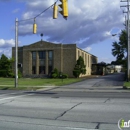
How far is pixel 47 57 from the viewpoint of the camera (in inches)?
2413

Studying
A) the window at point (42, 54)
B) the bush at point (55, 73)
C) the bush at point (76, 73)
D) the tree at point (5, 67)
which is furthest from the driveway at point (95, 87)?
the tree at point (5, 67)

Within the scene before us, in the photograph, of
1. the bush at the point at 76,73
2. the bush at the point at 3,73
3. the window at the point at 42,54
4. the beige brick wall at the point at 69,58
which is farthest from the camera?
the window at the point at 42,54

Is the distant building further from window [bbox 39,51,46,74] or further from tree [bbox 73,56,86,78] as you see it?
tree [bbox 73,56,86,78]

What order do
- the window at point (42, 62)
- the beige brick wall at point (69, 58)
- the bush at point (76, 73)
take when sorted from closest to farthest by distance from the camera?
the bush at point (76, 73)
the beige brick wall at point (69, 58)
the window at point (42, 62)

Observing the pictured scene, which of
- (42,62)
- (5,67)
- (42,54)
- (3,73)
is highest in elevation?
(42,54)

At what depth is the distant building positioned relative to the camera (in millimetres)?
59562

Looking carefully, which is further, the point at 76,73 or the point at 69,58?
the point at 69,58

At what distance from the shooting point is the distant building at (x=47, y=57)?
5956 cm

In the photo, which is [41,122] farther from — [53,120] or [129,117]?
[129,117]

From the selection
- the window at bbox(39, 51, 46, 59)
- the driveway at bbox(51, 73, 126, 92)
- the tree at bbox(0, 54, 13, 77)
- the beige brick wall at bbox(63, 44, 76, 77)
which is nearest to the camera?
the driveway at bbox(51, 73, 126, 92)

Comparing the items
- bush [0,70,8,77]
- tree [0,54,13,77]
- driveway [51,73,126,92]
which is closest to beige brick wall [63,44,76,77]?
tree [0,54,13,77]

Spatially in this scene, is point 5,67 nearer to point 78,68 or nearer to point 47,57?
point 47,57

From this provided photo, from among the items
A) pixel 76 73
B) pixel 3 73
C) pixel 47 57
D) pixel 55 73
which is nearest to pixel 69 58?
pixel 76 73

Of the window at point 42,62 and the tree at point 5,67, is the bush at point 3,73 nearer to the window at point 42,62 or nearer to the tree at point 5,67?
the tree at point 5,67
